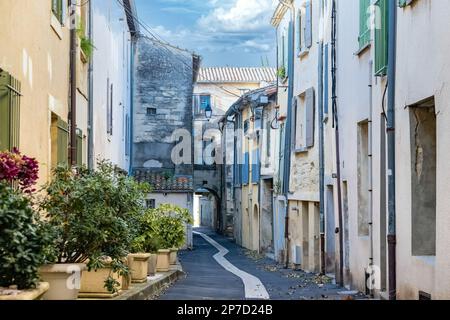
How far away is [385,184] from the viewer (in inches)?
517

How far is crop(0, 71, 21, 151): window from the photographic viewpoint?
8570mm

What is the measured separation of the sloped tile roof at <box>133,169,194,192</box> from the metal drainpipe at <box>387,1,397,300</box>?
25.2 metres

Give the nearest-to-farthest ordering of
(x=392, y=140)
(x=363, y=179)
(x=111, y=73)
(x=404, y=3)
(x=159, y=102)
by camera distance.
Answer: (x=404, y=3)
(x=392, y=140)
(x=363, y=179)
(x=111, y=73)
(x=159, y=102)

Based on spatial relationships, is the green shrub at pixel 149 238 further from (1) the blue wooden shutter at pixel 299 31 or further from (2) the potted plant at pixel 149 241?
(1) the blue wooden shutter at pixel 299 31

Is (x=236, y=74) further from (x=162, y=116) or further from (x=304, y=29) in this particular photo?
(x=304, y=29)

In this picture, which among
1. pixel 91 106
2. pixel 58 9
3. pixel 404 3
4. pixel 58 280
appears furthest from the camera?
pixel 91 106

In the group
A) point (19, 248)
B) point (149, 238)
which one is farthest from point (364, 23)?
point (19, 248)

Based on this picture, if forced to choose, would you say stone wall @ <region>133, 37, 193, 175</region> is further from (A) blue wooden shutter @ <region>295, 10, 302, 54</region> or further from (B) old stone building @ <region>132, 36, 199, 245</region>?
(A) blue wooden shutter @ <region>295, 10, 302, 54</region>

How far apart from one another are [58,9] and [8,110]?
14.6ft

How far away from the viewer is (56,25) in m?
12.7

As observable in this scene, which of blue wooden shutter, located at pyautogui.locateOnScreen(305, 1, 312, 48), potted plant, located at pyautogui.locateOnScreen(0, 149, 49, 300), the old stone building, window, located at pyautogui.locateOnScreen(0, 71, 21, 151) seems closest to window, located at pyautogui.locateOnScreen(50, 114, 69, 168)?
window, located at pyautogui.locateOnScreen(0, 71, 21, 151)

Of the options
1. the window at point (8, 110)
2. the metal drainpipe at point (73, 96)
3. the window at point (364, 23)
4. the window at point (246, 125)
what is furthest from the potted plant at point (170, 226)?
the window at point (246, 125)

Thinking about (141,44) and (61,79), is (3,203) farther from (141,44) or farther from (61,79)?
(141,44)

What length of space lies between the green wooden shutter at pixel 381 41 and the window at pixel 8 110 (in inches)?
222
